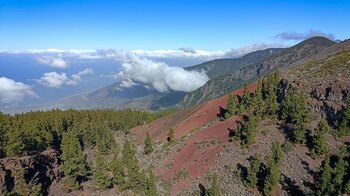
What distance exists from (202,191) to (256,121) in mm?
22827

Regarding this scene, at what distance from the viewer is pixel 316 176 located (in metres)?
62.1

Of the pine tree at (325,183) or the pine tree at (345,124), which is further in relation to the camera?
the pine tree at (345,124)

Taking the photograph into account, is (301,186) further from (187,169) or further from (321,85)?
(321,85)

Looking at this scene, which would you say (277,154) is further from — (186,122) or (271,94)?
(186,122)

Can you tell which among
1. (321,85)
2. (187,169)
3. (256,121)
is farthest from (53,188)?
(321,85)

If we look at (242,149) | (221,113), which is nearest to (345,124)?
(242,149)

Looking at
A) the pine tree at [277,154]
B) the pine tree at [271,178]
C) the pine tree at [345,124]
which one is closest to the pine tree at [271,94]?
the pine tree at [345,124]

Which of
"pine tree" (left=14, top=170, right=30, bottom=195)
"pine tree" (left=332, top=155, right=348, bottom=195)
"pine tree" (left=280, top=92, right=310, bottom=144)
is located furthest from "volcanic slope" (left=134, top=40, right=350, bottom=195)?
"pine tree" (left=14, top=170, right=30, bottom=195)

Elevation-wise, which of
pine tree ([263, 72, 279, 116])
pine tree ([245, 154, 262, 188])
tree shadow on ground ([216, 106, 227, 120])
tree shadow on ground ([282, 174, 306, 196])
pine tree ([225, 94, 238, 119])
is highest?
pine tree ([263, 72, 279, 116])

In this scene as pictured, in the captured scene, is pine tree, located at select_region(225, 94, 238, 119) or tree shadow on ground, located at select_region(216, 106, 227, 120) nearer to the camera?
pine tree, located at select_region(225, 94, 238, 119)

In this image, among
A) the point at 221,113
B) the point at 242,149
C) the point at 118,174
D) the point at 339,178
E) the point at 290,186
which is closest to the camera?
the point at 339,178

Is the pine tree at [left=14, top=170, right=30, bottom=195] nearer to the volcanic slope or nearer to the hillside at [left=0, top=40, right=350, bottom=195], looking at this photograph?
the hillside at [left=0, top=40, right=350, bottom=195]

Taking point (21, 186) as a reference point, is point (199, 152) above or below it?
below

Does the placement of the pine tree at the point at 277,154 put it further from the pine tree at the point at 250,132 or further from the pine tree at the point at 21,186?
the pine tree at the point at 21,186
